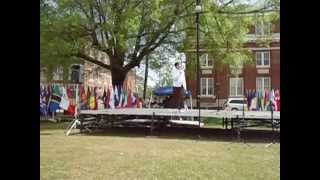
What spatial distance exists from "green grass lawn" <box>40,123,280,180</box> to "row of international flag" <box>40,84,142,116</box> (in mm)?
7686

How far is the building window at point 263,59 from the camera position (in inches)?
1540

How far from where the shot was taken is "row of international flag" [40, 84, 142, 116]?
69.3ft

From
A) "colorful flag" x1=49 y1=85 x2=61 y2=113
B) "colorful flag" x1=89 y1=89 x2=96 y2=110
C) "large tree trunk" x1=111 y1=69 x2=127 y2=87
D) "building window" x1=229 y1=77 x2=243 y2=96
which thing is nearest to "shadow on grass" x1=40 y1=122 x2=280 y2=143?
"colorful flag" x1=89 y1=89 x2=96 y2=110

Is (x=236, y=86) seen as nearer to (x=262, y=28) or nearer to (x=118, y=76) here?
(x=262, y=28)

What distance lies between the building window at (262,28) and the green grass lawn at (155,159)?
13487mm

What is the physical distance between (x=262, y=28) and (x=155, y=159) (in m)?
18.8

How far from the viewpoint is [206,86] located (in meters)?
41.4

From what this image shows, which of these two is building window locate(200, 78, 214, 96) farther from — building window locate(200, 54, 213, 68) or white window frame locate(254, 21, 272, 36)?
white window frame locate(254, 21, 272, 36)

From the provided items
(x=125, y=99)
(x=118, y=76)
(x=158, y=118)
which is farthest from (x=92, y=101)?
(x=158, y=118)

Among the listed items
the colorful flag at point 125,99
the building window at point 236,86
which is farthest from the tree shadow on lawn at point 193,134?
the building window at point 236,86

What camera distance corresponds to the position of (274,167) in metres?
8.30
